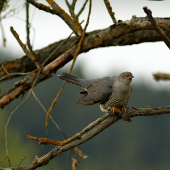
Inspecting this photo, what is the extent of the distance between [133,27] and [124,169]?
34.8 metres

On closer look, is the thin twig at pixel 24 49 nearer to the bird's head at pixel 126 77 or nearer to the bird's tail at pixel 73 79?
the bird's tail at pixel 73 79

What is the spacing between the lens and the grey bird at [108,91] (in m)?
Answer: 3.29

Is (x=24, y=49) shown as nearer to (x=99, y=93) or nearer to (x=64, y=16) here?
(x=64, y=16)

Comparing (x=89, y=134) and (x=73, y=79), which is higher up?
(x=73, y=79)

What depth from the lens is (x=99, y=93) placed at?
11.8 ft

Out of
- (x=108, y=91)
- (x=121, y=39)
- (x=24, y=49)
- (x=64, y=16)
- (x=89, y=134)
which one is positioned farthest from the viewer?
(x=121, y=39)

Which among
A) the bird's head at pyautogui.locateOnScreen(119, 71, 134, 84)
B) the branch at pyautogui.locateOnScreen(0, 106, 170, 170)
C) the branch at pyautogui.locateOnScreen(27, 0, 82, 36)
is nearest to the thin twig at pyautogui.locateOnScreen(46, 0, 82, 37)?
the branch at pyautogui.locateOnScreen(27, 0, 82, 36)

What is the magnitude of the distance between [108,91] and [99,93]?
129 mm

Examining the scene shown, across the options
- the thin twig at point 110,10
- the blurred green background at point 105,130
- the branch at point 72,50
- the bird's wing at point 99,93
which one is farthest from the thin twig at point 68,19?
the blurred green background at point 105,130

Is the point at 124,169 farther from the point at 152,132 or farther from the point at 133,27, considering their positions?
the point at 133,27

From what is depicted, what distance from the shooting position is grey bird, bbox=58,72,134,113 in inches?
130

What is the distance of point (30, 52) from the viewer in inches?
162

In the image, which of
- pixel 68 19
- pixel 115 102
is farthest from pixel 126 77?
pixel 68 19

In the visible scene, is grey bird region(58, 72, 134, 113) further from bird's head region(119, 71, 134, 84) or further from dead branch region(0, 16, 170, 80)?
dead branch region(0, 16, 170, 80)
